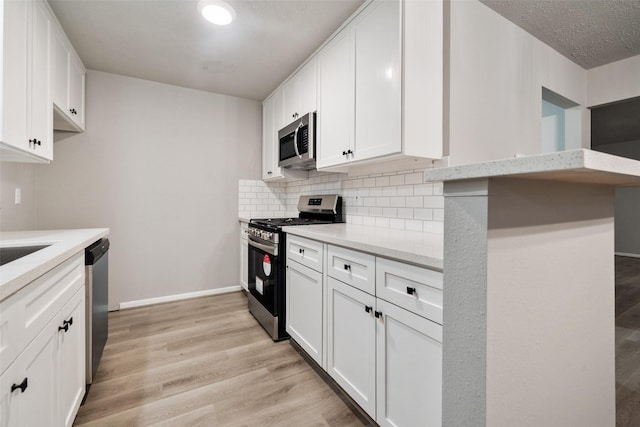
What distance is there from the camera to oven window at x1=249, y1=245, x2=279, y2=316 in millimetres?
2223

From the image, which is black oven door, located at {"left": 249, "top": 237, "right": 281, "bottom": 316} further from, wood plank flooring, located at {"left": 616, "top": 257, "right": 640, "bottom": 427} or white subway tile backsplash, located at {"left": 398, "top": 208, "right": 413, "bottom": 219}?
wood plank flooring, located at {"left": 616, "top": 257, "right": 640, "bottom": 427}

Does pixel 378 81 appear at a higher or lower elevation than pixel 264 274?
higher

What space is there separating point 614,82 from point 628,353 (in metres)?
2.26

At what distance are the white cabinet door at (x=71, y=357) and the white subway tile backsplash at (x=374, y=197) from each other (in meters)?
1.89

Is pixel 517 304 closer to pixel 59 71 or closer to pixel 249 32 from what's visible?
pixel 249 32

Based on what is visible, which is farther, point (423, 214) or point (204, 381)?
point (423, 214)

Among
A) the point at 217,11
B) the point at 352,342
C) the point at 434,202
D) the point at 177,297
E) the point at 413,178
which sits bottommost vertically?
the point at 177,297

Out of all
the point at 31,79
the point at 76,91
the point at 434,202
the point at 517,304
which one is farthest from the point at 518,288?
the point at 76,91

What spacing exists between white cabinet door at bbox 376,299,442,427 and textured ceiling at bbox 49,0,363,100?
6.25 feet

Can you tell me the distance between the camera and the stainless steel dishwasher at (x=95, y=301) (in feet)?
5.08

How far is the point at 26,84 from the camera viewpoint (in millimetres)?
1612

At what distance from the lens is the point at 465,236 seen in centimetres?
58

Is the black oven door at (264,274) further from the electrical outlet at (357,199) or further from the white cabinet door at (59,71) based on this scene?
the white cabinet door at (59,71)

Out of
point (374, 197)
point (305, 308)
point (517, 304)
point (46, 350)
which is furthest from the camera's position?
point (374, 197)
